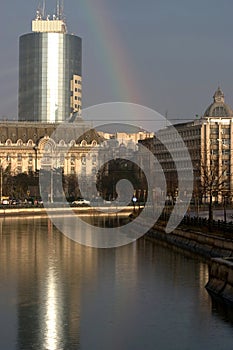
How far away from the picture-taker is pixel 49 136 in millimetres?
159500

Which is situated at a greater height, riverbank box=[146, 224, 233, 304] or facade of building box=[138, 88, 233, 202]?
facade of building box=[138, 88, 233, 202]

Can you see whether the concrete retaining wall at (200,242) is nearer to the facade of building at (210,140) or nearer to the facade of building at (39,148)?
the facade of building at (210,140)

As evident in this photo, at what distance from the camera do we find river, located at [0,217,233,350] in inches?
760

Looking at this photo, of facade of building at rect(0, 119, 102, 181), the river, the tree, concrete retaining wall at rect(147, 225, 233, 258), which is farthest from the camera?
facade of building at rect(0, 119, 102, 181)

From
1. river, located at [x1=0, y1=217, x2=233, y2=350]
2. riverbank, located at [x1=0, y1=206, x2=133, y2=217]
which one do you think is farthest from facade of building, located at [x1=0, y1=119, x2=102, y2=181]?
river, located at [x1=0, y1=217, x2=233, y2=350]

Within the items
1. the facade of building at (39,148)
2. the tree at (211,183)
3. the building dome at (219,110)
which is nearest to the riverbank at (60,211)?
the tree at (211,183)

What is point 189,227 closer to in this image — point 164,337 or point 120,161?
point 164,337

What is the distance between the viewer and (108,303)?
2420cm

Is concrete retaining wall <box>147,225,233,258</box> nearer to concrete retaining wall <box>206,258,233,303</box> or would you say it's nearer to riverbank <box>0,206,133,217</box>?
concrete retaining wall <box>206,258,233,303</box>

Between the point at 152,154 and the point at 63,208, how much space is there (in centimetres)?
4743

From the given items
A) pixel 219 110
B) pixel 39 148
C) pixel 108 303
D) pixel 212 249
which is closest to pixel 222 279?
pixel 108 303

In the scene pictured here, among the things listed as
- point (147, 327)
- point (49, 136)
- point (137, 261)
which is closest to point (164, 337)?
point (147, 327)

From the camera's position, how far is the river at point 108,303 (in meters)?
19.3

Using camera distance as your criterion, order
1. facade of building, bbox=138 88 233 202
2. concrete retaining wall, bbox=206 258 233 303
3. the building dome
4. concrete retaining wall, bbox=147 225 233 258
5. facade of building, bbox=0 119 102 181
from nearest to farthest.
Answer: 1. concrete retaining wall, bbox=206 258 233 303
2. concrete retaining wall, bbox=147 225 233 258
3. facade of building, bbox=138 88 233 202
4. the building dome
5. facade of building, bbox=0 119 102 181
